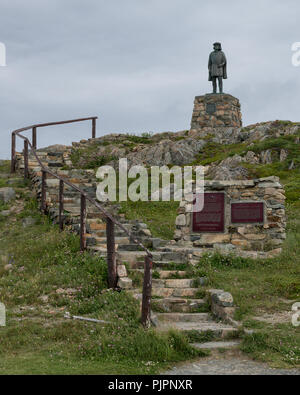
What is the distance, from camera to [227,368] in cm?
588

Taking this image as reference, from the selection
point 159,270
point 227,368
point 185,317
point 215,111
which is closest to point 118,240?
point 159,270

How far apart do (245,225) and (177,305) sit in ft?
13.1

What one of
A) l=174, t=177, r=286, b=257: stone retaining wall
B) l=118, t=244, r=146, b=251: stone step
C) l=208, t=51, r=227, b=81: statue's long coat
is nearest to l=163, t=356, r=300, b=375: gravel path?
l=118, t=244, r=146, b=251: stone step

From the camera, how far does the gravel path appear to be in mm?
5691

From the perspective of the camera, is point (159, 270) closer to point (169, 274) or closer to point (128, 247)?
point (169, 274)

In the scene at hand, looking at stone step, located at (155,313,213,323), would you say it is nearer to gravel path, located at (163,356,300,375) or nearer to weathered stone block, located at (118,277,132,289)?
weathered stone block, located at (118,277,132,289)

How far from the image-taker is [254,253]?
10.7 meters

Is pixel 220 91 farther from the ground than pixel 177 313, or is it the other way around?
pixel 220 91

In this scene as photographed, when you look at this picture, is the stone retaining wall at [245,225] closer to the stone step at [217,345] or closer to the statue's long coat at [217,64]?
the stone step at [217,345]

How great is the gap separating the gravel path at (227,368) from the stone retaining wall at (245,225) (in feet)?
16.3

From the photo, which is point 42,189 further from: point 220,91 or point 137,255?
point 220,91

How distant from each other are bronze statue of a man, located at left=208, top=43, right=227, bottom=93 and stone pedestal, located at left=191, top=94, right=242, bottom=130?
0.68 m
